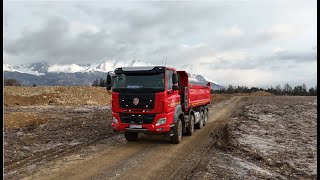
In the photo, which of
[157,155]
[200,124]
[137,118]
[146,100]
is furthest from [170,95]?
[200,124]

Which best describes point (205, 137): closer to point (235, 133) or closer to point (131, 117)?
point (235, 133)

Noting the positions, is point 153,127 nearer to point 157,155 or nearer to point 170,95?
point 157,155

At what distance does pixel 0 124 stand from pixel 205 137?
1065 centimetres

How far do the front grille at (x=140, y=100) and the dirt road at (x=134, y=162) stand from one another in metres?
1.80

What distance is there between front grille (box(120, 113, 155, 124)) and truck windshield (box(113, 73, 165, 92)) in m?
1.07

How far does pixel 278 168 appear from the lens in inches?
470

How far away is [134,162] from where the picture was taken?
1158cm

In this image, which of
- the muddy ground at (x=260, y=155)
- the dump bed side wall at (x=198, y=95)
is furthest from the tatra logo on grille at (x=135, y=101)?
the dump bed side wall at (x=198, y=95)

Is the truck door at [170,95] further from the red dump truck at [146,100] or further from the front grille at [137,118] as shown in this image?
the front grille at [137,118]

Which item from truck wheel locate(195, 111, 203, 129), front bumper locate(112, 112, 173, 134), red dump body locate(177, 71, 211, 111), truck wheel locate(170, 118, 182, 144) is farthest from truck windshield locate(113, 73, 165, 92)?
truck wheel locate(195, 111, 203, 129)

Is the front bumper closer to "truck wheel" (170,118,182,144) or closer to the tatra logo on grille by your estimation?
"truck wheel" (170,118,182,144)

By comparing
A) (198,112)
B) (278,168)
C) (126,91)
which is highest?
(126,91)

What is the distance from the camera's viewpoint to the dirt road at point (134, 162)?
33.0 feet

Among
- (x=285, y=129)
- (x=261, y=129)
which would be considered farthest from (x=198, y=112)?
(x=285, y=129)
